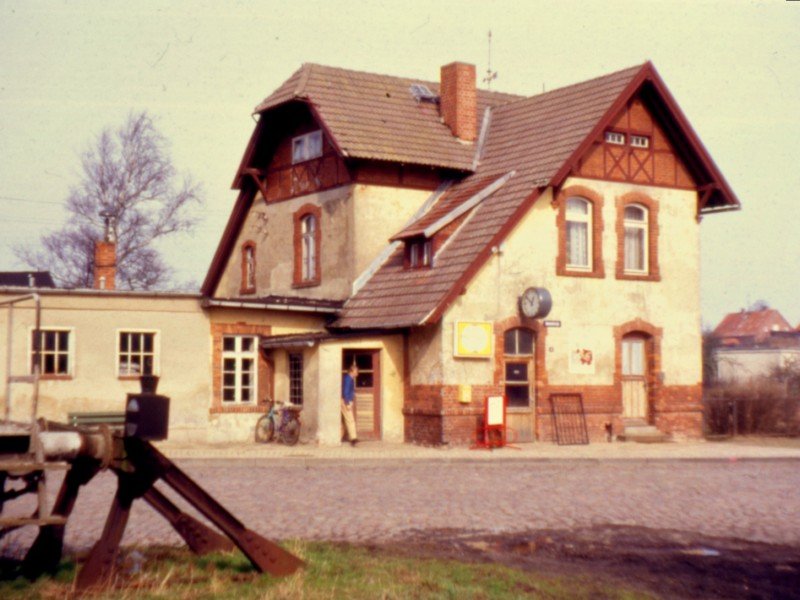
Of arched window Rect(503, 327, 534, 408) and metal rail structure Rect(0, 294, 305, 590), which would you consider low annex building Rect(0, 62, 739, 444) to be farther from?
metal rail structure Rect(0, 294, 305, 590)

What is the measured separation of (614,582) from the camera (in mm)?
9953

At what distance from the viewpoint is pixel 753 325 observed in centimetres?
11362

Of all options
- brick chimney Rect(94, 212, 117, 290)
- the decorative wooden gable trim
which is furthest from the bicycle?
brick chimney Rect(94, 212, 117, 290)

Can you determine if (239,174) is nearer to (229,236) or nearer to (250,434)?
(229,236)

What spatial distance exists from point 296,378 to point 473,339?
456 cm

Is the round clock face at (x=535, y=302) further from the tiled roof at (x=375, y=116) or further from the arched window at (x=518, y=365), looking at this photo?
the tiled roof at (x=375, y=116)

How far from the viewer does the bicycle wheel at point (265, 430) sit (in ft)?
101

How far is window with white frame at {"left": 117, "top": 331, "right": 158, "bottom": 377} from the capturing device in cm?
2922

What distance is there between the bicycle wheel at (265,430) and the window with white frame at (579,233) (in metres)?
8.18

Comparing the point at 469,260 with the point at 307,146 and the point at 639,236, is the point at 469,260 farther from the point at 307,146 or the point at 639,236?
the point at 307,146

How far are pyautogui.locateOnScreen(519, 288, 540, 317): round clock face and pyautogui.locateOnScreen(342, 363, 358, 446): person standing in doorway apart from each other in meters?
4.15

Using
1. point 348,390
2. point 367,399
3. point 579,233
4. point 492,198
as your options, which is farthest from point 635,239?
point 348,390

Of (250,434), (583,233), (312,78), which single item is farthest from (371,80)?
(250,434)

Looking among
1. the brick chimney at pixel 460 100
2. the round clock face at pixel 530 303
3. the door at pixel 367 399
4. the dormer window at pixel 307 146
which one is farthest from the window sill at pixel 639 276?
the dormer window at pixel 307 146
